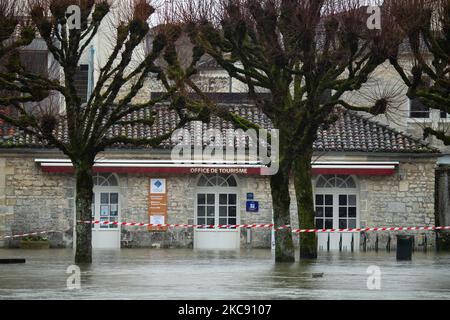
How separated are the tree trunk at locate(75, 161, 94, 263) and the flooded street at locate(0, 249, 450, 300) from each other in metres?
0.51

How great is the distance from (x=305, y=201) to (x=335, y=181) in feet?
32.2

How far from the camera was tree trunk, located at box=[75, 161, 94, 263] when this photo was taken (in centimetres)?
2836

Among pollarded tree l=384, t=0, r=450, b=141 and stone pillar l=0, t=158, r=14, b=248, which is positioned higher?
pollarded tree l=384, t=0, r=450, b=141

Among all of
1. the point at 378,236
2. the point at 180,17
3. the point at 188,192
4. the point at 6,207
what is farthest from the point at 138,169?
the point at 180,17

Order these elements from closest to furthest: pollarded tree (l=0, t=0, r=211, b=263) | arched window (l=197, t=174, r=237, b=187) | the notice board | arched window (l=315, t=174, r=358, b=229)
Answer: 1. pollarded tree (l=0, t=0, r=211, b=263)
2. the notice board
3. arched window (l=197, t=174, r=237, b=187)
4. arched window (l=315, t=174, r=358, b=229)

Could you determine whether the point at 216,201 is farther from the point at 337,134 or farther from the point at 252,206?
the point at 337,134

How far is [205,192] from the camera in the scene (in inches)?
1626

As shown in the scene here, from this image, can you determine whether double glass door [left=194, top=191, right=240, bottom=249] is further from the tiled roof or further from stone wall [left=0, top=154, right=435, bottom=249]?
the tiled roof

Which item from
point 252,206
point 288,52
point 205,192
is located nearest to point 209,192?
point 205,192

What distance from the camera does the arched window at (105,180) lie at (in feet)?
134

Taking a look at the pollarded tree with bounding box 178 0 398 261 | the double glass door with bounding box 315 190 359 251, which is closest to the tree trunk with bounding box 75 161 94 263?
the pollarded tree with bounding box 178 0 398 261

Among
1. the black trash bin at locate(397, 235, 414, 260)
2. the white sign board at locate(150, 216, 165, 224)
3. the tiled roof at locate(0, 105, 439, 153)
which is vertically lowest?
the black trash bin at locate(397, 235, 414, 260)

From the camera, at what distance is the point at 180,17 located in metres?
29.8

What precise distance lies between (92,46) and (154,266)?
70.0ft
